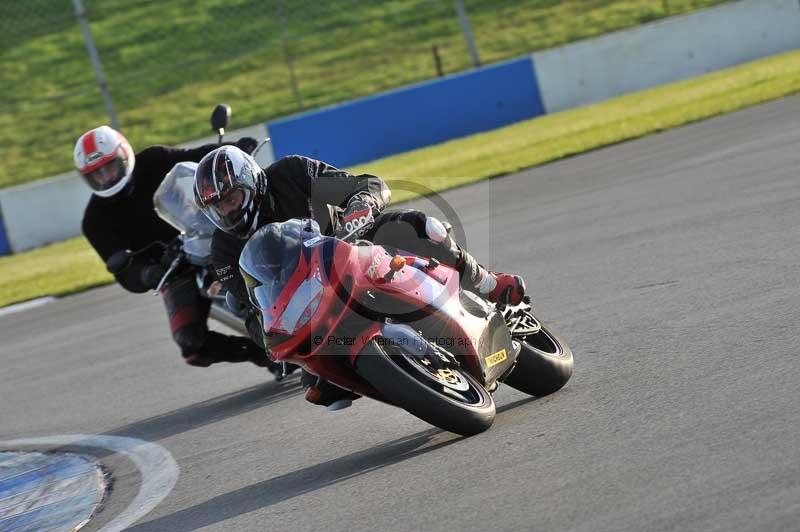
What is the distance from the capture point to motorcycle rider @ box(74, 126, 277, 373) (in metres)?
A: 8.17

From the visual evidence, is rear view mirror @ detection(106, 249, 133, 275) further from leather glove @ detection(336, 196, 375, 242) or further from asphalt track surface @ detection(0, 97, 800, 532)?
leather glove @ detection(336, 196, 375, 242)

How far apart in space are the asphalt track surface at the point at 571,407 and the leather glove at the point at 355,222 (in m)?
1.02

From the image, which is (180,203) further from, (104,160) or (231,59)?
(231,59)

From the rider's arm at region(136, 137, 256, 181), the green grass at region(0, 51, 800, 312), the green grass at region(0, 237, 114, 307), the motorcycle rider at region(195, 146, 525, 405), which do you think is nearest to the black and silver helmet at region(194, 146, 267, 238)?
the motorcycle rider at region(195, 146, 525, 405)

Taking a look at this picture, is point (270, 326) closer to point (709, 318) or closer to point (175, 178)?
point (709, 318)

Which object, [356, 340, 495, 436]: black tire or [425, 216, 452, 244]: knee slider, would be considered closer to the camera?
[356, 340, 495, 436]: black tire

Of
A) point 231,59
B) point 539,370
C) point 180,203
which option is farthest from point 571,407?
point 231,59

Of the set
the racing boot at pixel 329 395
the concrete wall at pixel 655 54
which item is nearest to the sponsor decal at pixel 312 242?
the racing boot at pixel 329 395

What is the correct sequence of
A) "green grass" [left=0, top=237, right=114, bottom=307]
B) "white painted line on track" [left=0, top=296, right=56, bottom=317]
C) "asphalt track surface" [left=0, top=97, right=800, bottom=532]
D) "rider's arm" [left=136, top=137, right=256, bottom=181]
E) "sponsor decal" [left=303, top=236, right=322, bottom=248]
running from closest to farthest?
"asphalt track surface" [left=0, top=97, right=800, bottom=532] < "sponsor decal" [left=303, top=236, right=322, bottom=248] < "rider's arm" [left=136, top=137, right=256, bottom=181] < "white painted line on track" [left=0, top=296, right=56, bottom=317] < "green grass" [left=0, top=237, right=114, bottom=307]

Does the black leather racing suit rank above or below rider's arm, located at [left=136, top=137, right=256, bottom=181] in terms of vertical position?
below

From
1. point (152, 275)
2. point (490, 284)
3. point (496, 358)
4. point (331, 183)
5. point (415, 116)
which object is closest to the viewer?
point (496, 358)

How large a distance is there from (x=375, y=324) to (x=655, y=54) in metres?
19.1

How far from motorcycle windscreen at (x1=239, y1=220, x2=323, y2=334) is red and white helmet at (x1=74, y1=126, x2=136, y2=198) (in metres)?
3.46

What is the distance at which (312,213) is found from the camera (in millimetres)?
6273
